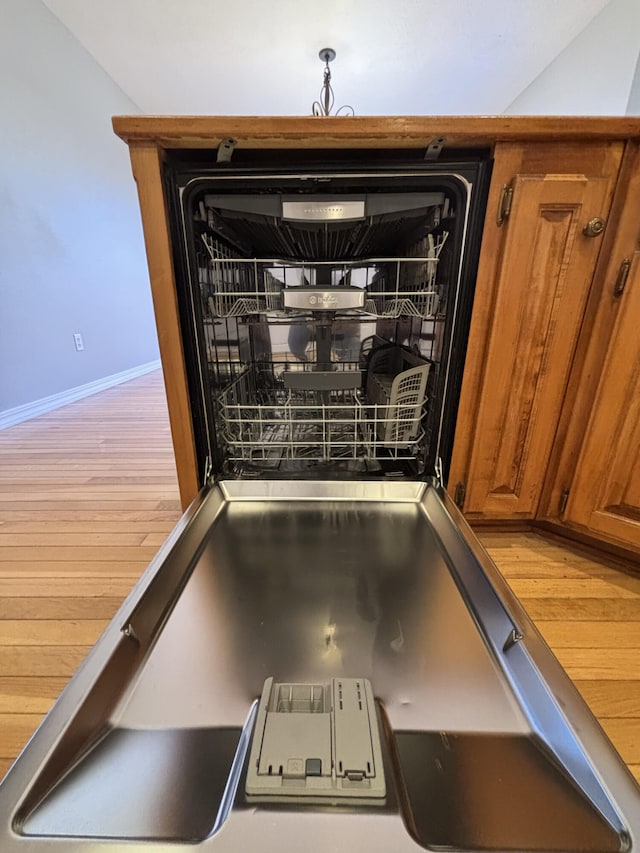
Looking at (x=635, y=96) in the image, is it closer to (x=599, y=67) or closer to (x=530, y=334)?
(x=599, y=67)

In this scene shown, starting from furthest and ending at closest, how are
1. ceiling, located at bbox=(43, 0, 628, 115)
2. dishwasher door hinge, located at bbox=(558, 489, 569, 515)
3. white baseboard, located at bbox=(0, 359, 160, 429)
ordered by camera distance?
white baseboard, located at bbox=(0, 359, 160, 429)
ceiling, located at bbox=(43, 0, 628, 115)
dishwasher door hinge, located at bbox=(558, 489, 569, 515)

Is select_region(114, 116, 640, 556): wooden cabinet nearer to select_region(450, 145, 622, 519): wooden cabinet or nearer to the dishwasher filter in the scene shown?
select_region(450, 145, 622, 519): wooden cabinet

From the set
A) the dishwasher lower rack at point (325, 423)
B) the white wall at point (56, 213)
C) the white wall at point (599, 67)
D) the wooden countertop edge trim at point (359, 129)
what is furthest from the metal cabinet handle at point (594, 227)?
the white wall at point (56, 213)

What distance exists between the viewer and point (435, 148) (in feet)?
2.30

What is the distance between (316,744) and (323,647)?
132mm

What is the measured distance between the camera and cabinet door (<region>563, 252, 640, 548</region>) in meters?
0.79

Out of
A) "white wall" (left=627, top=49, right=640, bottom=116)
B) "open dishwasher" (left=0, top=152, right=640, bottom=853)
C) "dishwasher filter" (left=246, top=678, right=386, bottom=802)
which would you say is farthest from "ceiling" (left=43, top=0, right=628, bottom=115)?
"dishwasher filter" (left=246, top=678, right=386, bottom=802)

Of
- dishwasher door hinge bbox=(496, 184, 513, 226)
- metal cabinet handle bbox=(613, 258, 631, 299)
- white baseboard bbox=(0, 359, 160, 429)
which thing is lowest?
white baseboard bbox=(0, 359, 160, 429)

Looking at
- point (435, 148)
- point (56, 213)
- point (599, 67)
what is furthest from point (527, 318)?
point (56, 213)

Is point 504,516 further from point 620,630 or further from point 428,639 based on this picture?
point 428,639

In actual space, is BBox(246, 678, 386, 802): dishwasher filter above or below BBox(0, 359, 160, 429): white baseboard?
above

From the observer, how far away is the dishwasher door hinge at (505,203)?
731 millimetres

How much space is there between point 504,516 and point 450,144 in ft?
2.97

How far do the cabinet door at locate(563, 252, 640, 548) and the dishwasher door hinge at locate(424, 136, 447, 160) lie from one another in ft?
1.56
